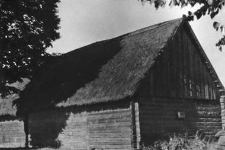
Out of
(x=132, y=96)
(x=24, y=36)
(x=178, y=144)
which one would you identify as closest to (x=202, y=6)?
(x=132, y=96)

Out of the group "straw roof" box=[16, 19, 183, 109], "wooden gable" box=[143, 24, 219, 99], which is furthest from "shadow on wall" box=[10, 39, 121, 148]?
"wooden gable" box=[143, 24, 219, 99]

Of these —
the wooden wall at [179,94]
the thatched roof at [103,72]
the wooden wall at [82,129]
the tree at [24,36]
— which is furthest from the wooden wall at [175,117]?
the tree at [24,36]

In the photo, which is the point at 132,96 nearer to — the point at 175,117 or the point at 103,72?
the point at 175,117

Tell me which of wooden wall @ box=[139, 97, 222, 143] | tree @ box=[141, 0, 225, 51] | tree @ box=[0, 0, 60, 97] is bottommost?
wooden wall @ box=[139, 97, 222, 143]

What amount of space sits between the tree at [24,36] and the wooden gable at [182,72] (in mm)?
7972

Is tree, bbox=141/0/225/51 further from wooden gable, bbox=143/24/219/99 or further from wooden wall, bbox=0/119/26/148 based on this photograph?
wooden wall, bbox=0/119/26/148

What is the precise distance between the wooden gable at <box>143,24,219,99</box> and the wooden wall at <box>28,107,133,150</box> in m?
2.34

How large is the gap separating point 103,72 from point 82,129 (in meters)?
3.52

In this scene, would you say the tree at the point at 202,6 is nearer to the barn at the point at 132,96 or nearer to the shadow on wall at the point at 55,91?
the barn at the point at 132,96

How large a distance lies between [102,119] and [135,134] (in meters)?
2.32

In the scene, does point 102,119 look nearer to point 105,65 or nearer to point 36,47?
Result: point 105,65

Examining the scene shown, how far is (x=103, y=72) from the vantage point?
64.3 feet

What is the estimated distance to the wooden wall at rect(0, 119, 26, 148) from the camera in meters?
24.7

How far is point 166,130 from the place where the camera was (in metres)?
17.5
